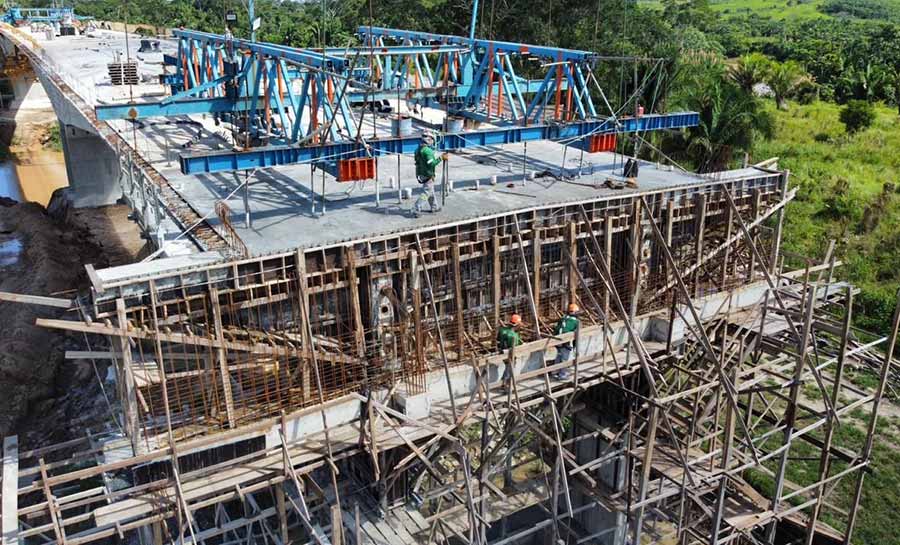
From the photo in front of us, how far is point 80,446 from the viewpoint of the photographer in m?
25.8

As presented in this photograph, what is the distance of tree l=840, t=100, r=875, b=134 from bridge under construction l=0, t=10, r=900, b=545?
3072 centimetres

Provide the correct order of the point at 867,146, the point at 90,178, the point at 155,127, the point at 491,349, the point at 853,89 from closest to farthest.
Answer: the point at 491,349
the point at 155,127
the point at 90,178
the point at 867,146
the point at 853,89

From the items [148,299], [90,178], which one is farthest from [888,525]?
[90,178]

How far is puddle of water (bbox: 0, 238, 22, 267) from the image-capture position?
39.2m

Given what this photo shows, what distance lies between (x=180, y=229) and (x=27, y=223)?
30191 millimetres

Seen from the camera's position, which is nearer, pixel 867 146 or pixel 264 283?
pixel 264 283

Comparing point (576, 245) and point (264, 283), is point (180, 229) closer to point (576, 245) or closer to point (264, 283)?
point (264, 283)

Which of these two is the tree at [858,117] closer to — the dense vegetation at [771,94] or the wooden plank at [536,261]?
the dense vegetation at [771,94]

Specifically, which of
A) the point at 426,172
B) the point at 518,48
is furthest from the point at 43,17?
the point at 426,172

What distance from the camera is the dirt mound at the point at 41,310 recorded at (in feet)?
91.2

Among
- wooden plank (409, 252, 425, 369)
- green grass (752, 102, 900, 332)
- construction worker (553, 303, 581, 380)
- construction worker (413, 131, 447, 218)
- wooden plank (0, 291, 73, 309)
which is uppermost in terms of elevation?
construction worker (413, 131, 447, 218)

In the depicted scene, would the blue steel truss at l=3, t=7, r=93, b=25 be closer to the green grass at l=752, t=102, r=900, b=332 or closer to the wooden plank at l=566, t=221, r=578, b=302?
the green grass at l=752, t=102, r=900, b=332

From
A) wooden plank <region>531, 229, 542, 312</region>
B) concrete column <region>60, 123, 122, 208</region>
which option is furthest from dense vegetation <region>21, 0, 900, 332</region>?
concrete column <region>60, 123, 122, 208</region>

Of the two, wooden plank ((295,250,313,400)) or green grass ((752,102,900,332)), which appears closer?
wooden plank ((295,250,313,400))
